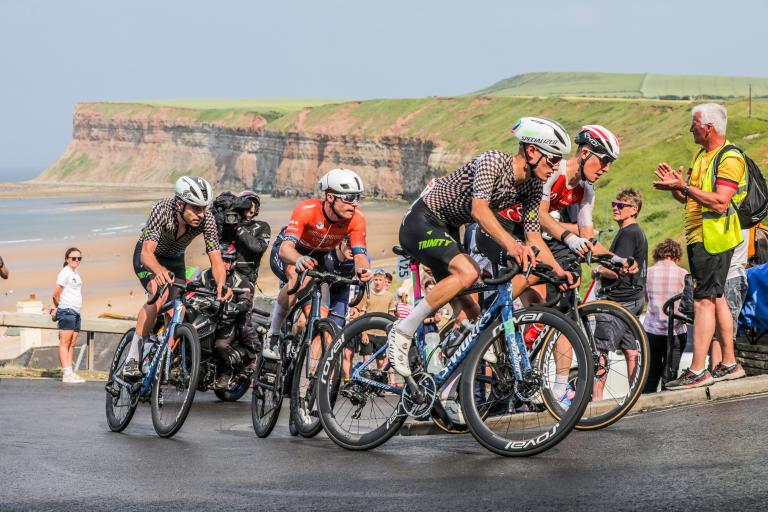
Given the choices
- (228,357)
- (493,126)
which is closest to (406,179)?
(493,126)

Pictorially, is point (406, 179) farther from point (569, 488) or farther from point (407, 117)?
point (569, 488)

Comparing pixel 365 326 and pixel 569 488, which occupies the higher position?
pixel 365 326

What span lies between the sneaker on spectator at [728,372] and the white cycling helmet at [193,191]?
4495mm

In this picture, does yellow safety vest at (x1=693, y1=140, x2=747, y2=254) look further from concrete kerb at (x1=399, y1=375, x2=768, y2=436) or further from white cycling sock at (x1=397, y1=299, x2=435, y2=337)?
white cycling sock at (x1=397, y1=299, x2=435, y2=337)

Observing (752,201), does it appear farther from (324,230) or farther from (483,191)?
(324,230)

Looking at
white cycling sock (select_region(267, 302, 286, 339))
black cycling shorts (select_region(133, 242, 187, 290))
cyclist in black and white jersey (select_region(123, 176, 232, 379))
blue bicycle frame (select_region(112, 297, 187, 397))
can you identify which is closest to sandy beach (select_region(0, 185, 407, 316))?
black cycling shorts (select_region(133, 242, 187, 290))

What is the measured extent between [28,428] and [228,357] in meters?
2.11

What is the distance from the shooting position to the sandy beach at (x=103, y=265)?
48.6 metres

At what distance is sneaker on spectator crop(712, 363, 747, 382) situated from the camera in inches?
367

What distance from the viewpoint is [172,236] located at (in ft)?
33.6

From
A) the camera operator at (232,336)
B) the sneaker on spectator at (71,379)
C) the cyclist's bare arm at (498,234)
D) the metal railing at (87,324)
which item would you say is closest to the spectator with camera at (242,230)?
the camera operator at (232,336)

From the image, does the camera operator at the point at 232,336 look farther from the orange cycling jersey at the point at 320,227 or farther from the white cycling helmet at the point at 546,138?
the white cycling helmet at the point at 546,138

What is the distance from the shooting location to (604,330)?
7824 mm

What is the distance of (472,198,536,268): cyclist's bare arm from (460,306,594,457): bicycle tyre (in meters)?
0.33
